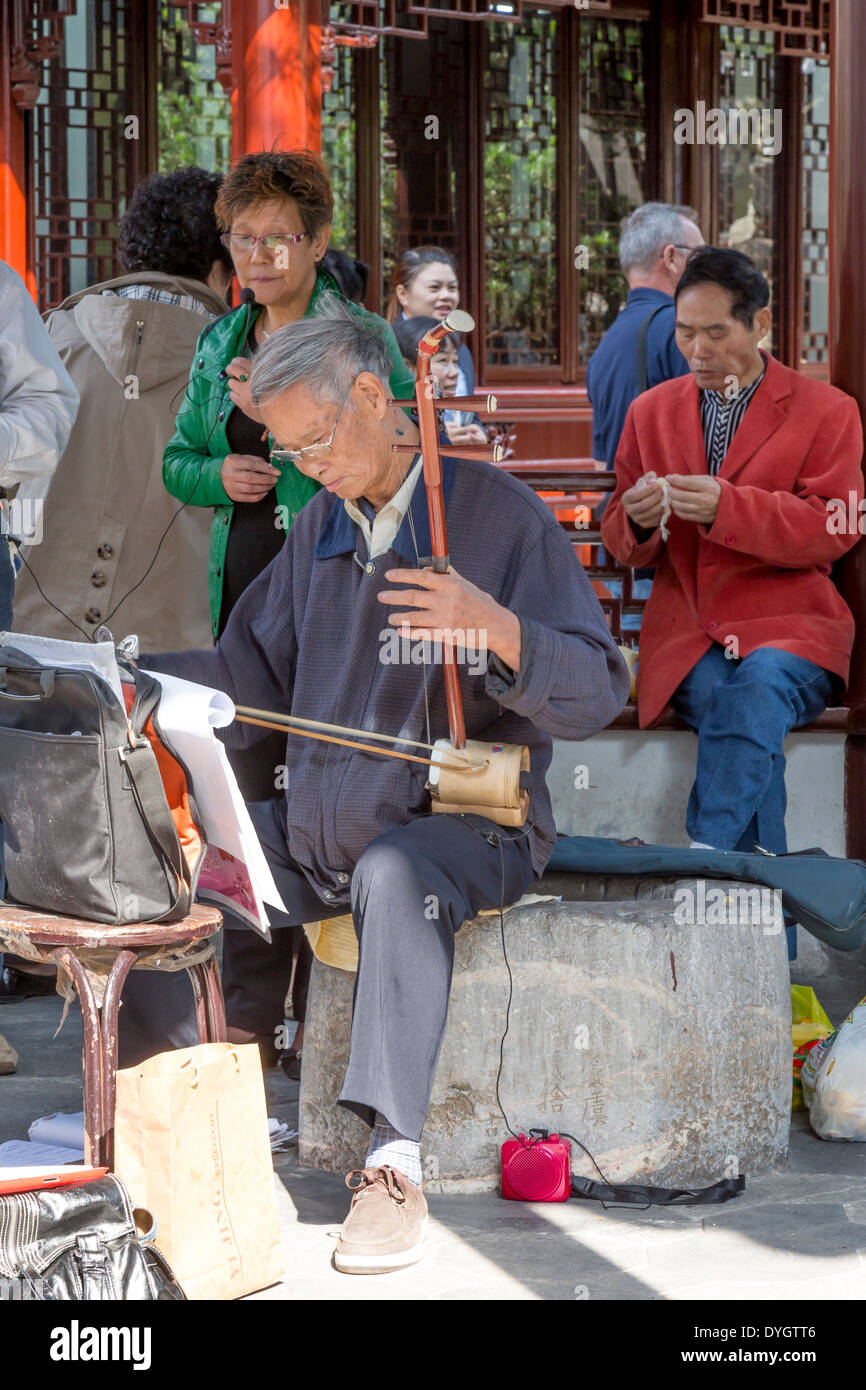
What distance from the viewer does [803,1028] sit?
→ 3895 mm

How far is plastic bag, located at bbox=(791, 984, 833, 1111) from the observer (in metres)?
3.77

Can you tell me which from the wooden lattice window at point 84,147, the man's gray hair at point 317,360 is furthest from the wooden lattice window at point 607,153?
the man's gray hair at point 317,360

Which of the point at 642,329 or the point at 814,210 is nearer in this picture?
the point at 642,329

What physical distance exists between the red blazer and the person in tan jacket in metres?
1.23

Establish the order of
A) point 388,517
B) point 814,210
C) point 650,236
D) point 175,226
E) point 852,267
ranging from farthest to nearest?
1. point 814,210
2. point 650,236
3. point 852,267
4. point 175,226
5. point 388,517

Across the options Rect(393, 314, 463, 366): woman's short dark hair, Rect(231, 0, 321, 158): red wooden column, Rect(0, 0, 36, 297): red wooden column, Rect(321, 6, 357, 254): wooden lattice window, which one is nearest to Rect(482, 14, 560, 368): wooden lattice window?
Rect(321, 6, 357, 254): wooden lattice window

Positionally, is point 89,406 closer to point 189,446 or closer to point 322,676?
point 189,446

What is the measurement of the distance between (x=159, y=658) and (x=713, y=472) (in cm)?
197

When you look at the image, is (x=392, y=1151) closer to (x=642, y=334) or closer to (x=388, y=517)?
(x=388, y=517)

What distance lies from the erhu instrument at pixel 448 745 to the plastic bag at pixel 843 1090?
34.6 inches

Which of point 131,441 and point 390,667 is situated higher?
point 131,441

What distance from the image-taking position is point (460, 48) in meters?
8.84

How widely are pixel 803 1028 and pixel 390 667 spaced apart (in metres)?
1.38

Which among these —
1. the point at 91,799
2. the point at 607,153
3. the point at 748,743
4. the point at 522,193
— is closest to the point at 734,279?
the point at 748,743
